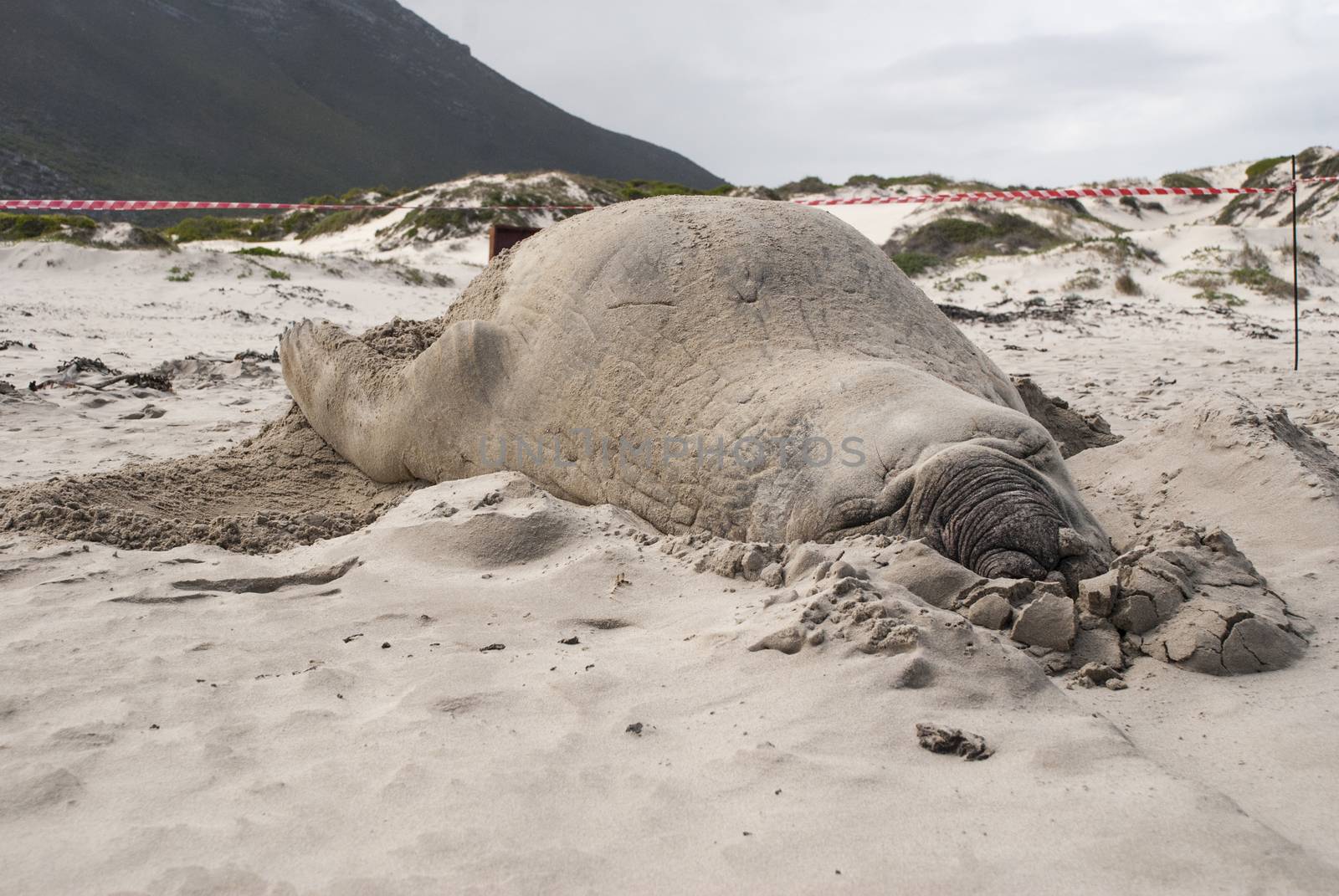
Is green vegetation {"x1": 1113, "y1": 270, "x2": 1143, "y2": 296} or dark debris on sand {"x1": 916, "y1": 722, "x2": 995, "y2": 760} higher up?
green vegetation {"x1": 1113, "y1": 270, "x2": 1143, "y2": 296}

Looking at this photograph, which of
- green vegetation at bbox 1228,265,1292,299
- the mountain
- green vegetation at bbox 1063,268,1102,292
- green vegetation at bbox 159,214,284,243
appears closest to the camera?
green vegetation at bbox 1228,265,1292,299

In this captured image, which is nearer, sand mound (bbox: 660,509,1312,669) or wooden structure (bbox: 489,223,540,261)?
sand mound (bbox: 660,509,1312,669)

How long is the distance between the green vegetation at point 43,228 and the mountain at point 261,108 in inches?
920

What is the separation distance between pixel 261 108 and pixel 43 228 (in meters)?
58.9

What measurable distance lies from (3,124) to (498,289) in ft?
174

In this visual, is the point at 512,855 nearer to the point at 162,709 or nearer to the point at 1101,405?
the point at 162,709

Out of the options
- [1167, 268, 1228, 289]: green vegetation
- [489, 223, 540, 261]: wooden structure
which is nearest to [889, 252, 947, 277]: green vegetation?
[1167, 268, 1228, 289]: green vegetation

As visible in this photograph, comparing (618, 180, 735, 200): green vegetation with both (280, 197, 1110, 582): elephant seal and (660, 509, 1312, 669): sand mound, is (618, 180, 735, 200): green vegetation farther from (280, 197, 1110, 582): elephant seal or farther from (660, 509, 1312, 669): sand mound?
(660, 509, 1312, 669): sand mound

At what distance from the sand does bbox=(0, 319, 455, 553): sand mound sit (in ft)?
0.20

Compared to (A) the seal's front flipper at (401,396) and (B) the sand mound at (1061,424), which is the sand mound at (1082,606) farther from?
(B) the sand mound at (1061,424)

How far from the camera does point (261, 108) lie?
6950cm

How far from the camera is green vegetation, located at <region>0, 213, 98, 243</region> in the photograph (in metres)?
15.2

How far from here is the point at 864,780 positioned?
1.70 m

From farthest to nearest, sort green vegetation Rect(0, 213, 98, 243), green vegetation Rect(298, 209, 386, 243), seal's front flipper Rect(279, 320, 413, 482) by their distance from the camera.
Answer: green vegetation Rect(298, 209, 386, 243) < green vegetation Rect(0, 213, 98, 243) < seal's front flipper Rect(279, 320, 413, 482)
